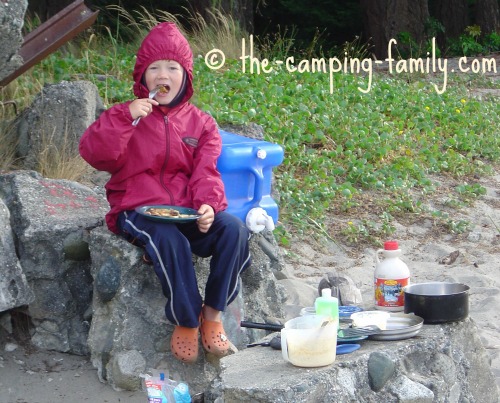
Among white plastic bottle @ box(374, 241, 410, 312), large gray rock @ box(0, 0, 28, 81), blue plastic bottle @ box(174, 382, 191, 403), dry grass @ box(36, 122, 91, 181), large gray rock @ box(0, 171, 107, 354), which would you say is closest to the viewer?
blue plastic bottle @ box(174, 382, 191, 403)

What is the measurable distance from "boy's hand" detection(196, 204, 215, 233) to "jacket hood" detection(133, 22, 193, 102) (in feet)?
2.00

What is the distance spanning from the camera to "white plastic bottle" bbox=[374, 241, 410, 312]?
3.85m

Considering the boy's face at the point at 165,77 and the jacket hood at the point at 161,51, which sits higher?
the jacket hood at the point at 161,51

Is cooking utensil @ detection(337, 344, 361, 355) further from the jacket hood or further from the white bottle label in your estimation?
the jacket hood

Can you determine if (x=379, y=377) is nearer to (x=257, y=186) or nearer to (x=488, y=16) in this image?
(x=257, y=186)

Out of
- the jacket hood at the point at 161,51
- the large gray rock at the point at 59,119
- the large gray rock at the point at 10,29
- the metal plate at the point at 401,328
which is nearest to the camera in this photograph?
the metal plate at the point at 401,328

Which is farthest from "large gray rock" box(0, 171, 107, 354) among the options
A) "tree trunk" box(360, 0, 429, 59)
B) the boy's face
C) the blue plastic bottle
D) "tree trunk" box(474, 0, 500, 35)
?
"tree trunk" box(474, 0, 500, 35)

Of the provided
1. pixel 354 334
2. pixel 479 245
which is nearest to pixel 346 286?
pixel 354 334

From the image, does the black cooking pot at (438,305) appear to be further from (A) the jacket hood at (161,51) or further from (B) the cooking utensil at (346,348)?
(A) the jacket hood at (161,51)

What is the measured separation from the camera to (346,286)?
14.7 feet

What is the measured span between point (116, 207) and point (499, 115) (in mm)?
6218

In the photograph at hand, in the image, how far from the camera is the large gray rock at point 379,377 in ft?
10.4

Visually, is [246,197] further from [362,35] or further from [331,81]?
[362,35]

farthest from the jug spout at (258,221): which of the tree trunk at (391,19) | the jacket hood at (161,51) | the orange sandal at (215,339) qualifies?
the tree trunk at (391,19)
